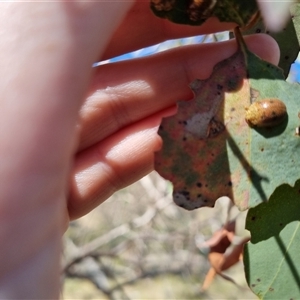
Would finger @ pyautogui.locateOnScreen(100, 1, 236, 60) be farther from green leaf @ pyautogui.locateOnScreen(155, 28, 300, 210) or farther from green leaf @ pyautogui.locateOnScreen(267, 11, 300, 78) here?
green leaf @ pyautogui.locateOnScreen(155, 28, 300, 210)

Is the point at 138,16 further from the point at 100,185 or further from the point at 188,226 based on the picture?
the point at 188,226

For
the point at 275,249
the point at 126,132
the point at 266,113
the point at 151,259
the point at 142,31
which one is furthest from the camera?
the point at 151,259

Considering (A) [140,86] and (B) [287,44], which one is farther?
(A) [140,86]

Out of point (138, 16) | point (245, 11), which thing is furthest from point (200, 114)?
point (138, 16)

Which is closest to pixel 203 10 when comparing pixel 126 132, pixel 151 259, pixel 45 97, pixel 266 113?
pixel 266 113

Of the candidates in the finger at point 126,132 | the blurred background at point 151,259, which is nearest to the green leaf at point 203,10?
the finger at point 126,132

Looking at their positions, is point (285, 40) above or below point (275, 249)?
above

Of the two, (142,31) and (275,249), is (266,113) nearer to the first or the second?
(275,249)

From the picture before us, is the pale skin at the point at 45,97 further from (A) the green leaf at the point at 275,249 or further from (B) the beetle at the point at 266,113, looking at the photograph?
(A) the green leaf at the point at 275,249

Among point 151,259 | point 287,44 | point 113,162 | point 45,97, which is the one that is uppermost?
point 45,97
